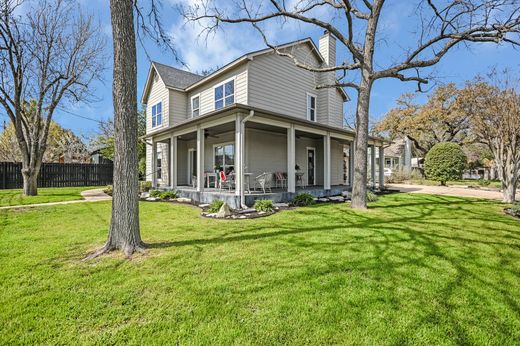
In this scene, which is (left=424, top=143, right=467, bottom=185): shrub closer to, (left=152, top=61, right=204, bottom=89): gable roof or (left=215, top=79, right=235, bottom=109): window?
(left=215, top=79, right=235, bottom=109): window

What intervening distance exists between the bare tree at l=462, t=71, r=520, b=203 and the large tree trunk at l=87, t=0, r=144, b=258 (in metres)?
12.1

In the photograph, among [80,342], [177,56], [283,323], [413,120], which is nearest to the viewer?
[80,342]

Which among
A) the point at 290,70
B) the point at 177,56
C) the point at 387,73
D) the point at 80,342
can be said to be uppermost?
the point at 290,70

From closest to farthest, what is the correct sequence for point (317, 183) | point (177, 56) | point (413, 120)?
point (177, 56) → point (317, 183) → point (413, 120)

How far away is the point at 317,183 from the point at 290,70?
6279 mm

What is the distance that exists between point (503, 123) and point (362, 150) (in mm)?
5755

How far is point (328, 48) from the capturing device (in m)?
14.4

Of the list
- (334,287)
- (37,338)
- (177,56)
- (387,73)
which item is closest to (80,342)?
(37,338)

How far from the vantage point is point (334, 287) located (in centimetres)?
298

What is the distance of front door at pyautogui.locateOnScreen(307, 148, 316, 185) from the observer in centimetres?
1402

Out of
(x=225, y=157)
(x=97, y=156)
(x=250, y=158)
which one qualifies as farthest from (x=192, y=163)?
(x=97, y=156)

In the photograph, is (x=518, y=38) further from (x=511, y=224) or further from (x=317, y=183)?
(x=317, y=183)

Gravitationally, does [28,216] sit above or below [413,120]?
below

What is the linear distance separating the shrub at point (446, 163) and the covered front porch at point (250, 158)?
7667 mm
